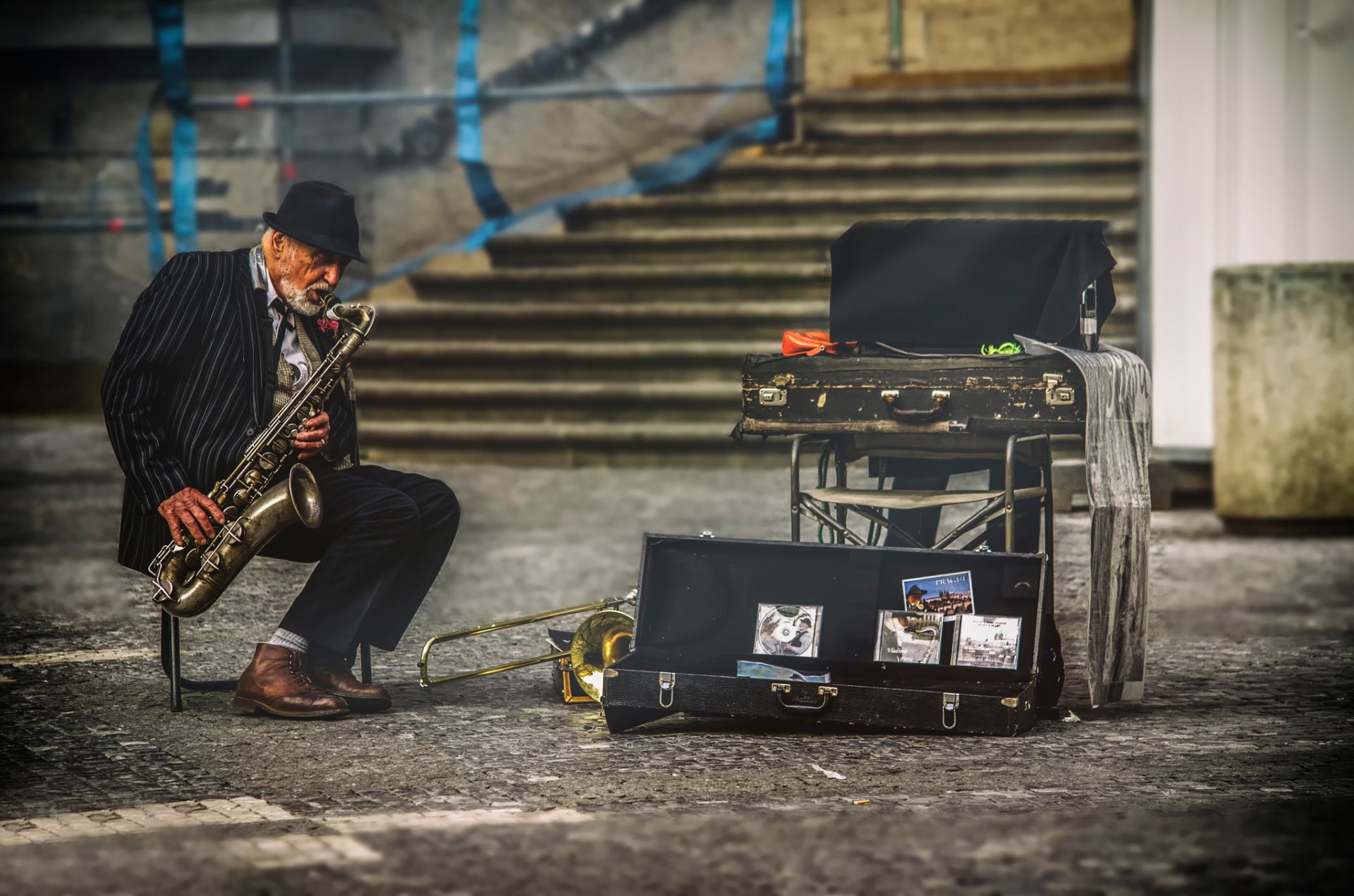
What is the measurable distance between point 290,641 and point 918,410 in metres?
1.96

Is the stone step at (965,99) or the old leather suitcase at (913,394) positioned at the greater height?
the stone step at (965,99)

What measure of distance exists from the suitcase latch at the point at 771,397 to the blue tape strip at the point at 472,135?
8.01 meters

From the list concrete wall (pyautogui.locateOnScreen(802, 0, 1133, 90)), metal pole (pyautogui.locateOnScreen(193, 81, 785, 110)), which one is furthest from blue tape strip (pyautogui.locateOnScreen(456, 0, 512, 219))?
concrete wall (pyautogui.locateOnScreen(802, 0, 1133, 90))

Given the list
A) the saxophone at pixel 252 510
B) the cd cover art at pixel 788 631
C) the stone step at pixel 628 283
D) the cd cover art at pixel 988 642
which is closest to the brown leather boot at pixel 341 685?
the saxophone at pixel 252 510

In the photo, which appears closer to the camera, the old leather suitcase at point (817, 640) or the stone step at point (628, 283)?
the old leather suitcase at point (817, 640)

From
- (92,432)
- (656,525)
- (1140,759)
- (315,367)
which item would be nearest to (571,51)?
(92,432)

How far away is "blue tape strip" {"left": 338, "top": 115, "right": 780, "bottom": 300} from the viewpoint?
43.5ft

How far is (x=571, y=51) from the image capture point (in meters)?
13.8

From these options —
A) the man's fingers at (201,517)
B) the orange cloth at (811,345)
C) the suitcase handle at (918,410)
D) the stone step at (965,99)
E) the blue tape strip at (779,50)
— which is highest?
the blue tape strip at (779,50)

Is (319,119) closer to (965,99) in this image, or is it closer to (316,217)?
(965,99)

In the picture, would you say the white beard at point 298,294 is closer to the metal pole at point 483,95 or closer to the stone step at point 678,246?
the stone step at point 678,246

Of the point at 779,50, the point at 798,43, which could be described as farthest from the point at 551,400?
the point at 798,43

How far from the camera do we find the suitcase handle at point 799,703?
5113mm

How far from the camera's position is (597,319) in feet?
40.3
